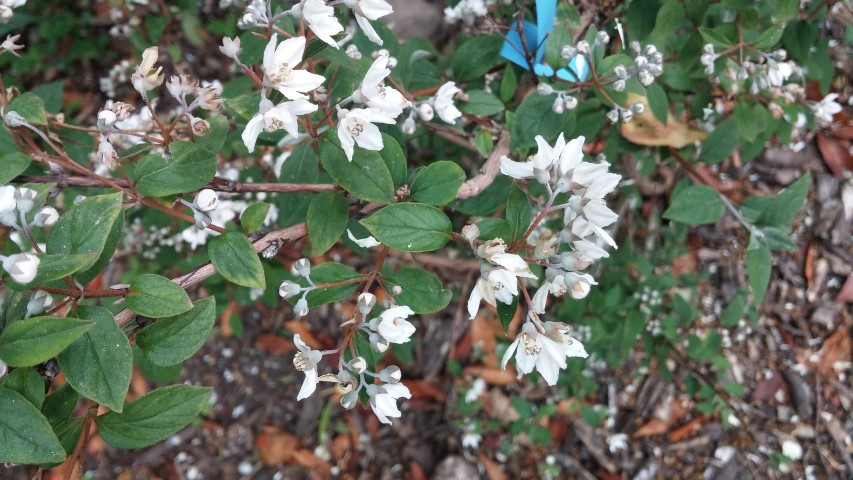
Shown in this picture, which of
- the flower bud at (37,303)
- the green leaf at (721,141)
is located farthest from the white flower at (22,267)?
the green leaf at (721,141)

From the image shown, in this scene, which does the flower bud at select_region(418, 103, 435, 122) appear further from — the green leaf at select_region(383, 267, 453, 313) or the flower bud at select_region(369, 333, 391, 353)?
the flower bud at select_region(369, 333, 391, 353)

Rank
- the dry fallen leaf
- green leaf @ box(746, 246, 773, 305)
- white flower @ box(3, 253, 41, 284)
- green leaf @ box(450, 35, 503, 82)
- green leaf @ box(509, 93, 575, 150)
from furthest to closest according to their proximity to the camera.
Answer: the dry fallen leaf
green leaf @ box(450, 35, 503, 82)
green leaf @ box(746, 246, 773, 305)
green leaf @ box(509, 93, 575, 150)
white flower @ box(3, 253, 41, 284)

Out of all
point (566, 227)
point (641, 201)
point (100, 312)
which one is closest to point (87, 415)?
point (100, 312)

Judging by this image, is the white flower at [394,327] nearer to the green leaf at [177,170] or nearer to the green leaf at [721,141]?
the green leaf at [177,170]

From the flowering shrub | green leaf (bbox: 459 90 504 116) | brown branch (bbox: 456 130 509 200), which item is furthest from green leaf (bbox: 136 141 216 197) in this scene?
green leaf (bbox: 459 90 504 116)

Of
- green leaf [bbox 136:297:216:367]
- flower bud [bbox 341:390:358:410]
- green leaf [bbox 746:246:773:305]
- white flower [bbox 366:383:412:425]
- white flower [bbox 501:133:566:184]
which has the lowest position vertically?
green leaf [bbox 746:246:773:305]

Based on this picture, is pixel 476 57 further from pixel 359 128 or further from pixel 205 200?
pixel 205 200
